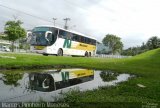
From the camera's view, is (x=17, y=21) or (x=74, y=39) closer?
(x=74, y=39)

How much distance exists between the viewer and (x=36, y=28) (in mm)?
34188

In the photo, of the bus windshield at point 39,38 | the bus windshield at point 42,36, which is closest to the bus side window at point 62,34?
the bus windshield at point 42,36

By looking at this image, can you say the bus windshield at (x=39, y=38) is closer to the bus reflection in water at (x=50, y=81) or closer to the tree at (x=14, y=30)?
the bus reflection in water at (x=50, y=81)

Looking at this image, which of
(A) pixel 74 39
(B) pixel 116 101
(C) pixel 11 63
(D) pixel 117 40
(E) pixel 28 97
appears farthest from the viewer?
(D) pixel 117 40

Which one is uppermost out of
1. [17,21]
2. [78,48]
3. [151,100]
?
[17,21]

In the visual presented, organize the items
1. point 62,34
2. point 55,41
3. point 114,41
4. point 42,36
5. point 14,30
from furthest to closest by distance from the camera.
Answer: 1. point 114,41
2. point 14,30
3. point 62,34
4. point 55,41
5. point 42,36

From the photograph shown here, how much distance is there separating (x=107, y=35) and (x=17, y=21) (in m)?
51.7

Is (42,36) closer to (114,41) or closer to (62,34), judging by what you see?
(62,34)

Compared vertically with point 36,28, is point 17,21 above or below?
above

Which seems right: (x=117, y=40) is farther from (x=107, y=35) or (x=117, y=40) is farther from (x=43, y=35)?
(x=43, y=35)

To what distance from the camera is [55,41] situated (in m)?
34.8

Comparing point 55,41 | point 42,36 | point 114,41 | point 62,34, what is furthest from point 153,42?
point 42,36

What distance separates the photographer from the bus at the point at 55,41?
3366 cm

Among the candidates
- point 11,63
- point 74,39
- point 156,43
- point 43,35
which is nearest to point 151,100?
point 11,63
